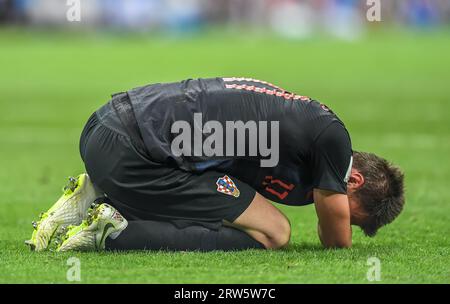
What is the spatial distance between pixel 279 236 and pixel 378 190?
764 millimetres

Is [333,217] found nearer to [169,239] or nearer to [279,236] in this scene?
[279,236]

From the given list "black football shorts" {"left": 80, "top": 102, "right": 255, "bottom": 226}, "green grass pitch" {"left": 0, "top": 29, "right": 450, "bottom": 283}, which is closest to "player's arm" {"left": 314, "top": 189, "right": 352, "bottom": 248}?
"green grass pitch" {"left": 0, "top": 29, "right": 450, "bottom": 283}

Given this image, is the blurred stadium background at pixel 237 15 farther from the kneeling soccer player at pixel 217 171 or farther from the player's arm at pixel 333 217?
the player's arm at pixel 333 217

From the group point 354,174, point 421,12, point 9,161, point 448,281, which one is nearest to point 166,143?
point 354,174

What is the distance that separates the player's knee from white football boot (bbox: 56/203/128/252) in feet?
3.38

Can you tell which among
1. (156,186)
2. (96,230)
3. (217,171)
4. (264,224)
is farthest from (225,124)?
(96,230)

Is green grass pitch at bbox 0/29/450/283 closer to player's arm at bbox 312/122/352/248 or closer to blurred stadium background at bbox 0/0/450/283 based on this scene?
blurred stadium background at bbox 0/0/450/283

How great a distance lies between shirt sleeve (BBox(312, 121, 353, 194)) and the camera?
23.4 feet

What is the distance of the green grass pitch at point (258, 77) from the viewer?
681 cm

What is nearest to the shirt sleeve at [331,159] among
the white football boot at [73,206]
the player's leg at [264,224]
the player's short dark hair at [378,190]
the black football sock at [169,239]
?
the player's short dark hair at [378,190]

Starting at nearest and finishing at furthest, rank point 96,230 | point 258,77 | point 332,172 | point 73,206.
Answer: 1. point 332,172
2. point 96,230
3. point 73,206
4. point 258,77

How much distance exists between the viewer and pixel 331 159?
23.5ft

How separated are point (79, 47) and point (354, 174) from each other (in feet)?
115

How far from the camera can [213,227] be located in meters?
7.40
